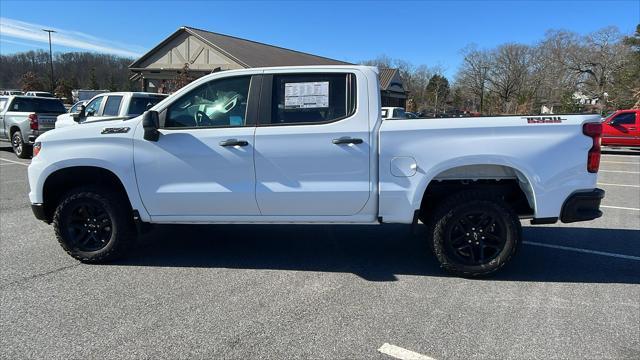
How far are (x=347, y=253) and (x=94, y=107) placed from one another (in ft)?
34.0

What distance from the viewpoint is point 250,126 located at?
14.6 feet

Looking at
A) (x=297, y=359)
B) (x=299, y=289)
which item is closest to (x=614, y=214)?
(x=299, y=289)

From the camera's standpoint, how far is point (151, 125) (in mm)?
4371

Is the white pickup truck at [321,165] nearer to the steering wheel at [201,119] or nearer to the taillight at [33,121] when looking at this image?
the steering wheel at [201,119]

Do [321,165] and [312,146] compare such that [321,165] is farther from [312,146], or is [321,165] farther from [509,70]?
[509,70]

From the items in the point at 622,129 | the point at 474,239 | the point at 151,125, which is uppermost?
the point at 622,129

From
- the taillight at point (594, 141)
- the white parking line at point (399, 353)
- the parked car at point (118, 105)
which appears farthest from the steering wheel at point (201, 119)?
the parked car at point (118, 105)

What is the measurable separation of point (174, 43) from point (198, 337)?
3851cm

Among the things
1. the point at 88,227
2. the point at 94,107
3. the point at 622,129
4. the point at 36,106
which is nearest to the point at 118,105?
the point at 94,107

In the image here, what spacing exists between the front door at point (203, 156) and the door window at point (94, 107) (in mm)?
8967

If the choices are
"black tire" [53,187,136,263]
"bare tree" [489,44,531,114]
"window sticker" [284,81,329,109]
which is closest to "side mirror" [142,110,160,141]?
"black tire" [53,187,136,263]

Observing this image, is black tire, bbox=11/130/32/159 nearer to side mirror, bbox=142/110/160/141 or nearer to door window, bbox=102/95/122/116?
door window, bbox=102/95/122/116

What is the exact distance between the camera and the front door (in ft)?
14.5

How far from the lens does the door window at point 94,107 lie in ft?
40.7
